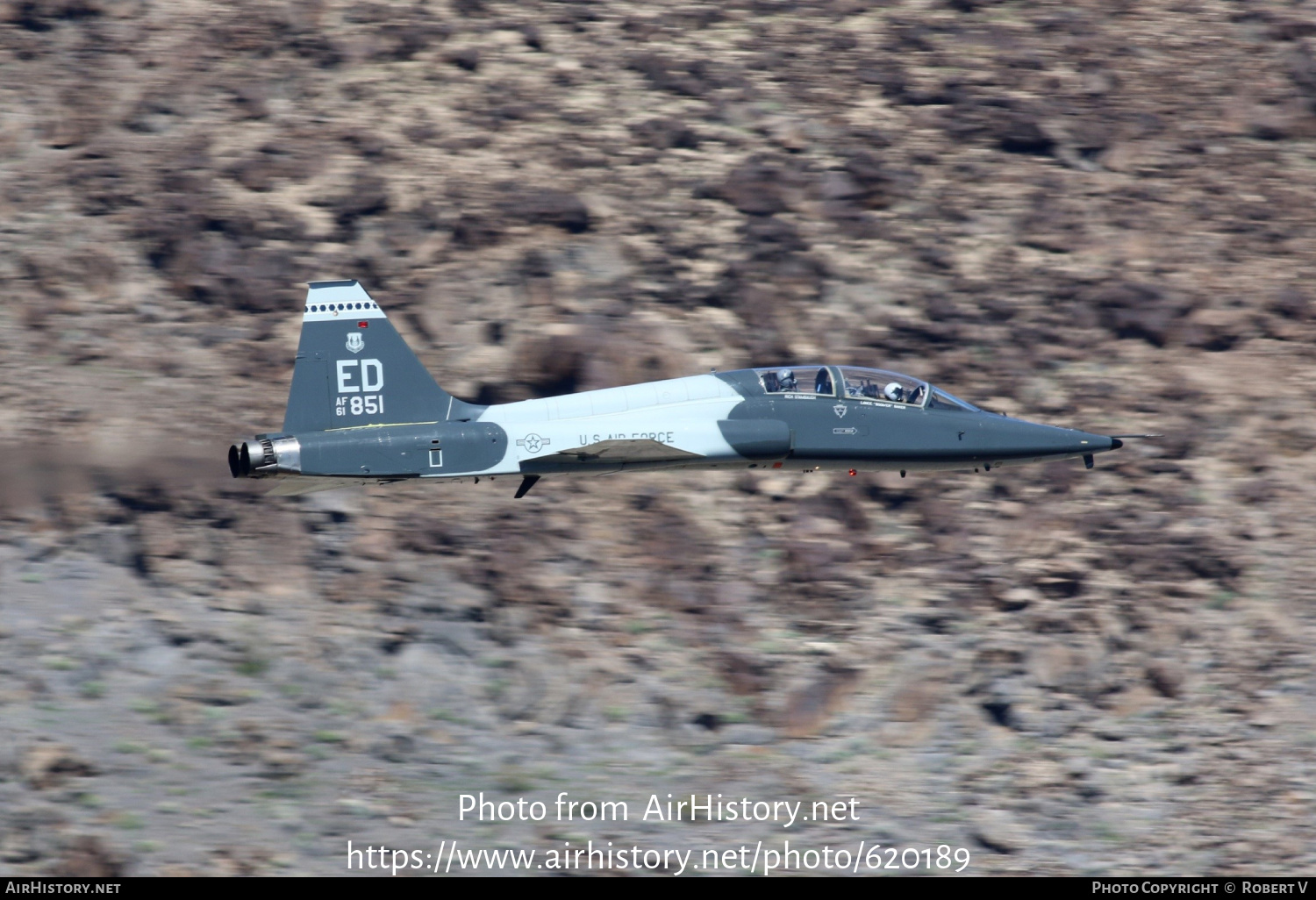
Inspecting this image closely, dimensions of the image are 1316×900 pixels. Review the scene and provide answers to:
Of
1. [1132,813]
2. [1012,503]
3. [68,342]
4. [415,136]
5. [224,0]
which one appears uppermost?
[224,0]

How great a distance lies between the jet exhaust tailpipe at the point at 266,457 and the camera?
79.5 ft

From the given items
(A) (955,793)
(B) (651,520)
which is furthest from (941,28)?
(A) (955,793)

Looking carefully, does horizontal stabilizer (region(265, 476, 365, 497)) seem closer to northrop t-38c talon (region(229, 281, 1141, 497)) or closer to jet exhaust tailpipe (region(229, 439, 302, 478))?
northrop t-38c talon (region(229, 281, 1141, 497))

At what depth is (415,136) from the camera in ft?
132

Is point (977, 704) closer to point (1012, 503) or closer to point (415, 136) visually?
point (1012, 503)

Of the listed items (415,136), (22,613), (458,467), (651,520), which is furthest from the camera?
(415,136)

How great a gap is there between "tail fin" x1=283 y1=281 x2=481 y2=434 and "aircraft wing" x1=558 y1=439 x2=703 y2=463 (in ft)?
6.40

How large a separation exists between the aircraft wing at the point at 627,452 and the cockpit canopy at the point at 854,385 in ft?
6.81

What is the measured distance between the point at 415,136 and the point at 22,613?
15.8 metres

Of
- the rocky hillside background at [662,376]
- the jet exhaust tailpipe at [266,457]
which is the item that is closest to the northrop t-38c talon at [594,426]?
the jet exhaust tailpipe at [266,457]

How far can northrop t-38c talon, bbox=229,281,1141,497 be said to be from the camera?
24906mm

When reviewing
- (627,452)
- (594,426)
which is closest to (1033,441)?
(627,452)

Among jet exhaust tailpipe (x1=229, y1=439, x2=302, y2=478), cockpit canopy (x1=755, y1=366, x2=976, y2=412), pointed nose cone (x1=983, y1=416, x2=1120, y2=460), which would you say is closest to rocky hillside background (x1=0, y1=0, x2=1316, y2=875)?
pointed nose cone (x1=983, y1=416, x2=1120, y2=460)

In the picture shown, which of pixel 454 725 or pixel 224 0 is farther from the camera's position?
pixel 224 0
